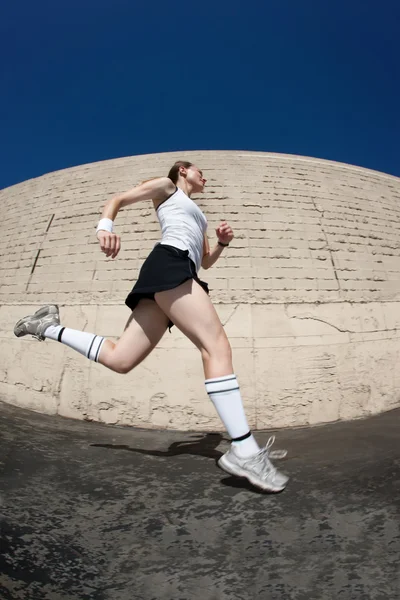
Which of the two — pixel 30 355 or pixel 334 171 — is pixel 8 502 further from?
pixel 334 171

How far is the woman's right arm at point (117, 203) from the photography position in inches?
88.0

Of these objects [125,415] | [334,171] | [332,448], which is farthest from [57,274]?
[334,171]

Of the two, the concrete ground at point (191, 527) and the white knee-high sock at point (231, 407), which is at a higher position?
the white knee-high sock at point (231, 407)

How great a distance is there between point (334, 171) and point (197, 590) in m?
6.00

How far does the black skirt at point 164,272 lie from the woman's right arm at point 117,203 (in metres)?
0.22

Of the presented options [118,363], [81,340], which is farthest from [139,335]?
[81,340]

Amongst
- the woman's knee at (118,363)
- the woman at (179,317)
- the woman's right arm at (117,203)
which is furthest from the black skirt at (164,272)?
the woman's knee at (118,363)

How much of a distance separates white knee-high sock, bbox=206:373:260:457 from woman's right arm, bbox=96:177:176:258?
0.88 meters

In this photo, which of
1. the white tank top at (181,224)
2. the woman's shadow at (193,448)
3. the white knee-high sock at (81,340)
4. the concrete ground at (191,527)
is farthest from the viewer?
the woman's shadow at (193,448)

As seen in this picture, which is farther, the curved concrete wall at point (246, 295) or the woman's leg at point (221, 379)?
the curved concrete wall at point (246, 295)

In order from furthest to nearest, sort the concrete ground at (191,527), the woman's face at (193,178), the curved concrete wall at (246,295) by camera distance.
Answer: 1. the curved concrete wall at (246,295)
2. the woman's face at (193,178)
3. the concrete ground at (191,527)

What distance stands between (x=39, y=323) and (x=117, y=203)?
3.17 feet

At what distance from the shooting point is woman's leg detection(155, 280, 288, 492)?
2242 millimetres

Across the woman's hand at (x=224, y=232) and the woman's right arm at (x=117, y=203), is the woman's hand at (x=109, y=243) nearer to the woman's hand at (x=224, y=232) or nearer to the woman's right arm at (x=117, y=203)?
the woman's right arm at (x=117, y=203)
